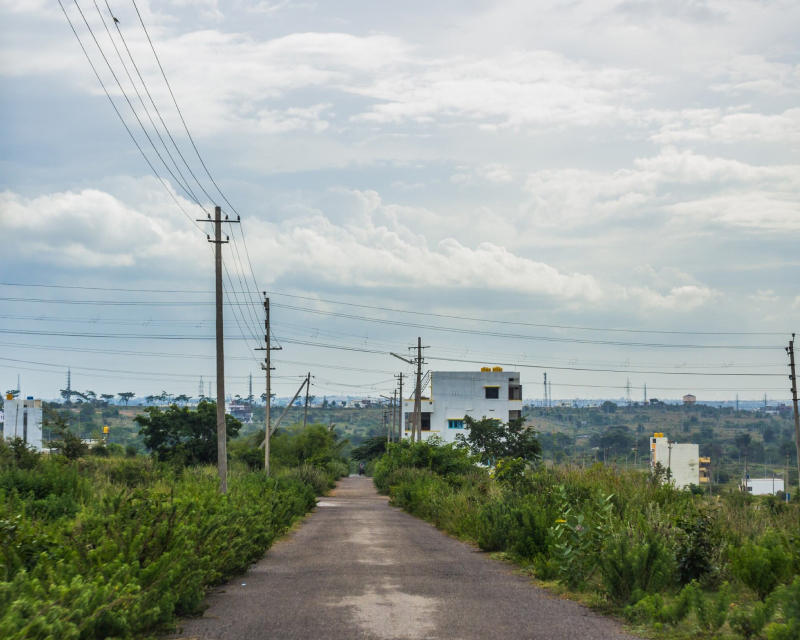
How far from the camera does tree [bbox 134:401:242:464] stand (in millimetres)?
58406

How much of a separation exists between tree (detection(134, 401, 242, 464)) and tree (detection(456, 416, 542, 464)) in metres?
19.5

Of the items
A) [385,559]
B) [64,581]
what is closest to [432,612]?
[64,581]

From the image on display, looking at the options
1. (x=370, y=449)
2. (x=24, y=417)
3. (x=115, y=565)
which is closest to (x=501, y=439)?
(x=370, y=449)

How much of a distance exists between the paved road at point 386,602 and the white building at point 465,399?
78549mm

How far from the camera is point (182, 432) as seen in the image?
58.9m

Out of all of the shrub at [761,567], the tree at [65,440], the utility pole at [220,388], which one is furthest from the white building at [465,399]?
the shrub at [761,567]

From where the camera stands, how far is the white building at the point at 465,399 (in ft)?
309

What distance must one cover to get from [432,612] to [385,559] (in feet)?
18.7

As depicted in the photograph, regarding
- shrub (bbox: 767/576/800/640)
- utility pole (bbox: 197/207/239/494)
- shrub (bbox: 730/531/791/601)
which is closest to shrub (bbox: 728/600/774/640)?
shrub (bbox: 767/576/800/640)

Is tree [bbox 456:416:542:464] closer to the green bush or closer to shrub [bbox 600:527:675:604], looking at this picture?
shrub [bbox 600:527:675:604]

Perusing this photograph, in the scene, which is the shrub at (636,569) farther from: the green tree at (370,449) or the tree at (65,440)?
the green tree at (370,449)

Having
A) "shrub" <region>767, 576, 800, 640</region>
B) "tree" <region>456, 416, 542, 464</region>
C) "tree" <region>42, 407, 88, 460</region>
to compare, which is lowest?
"tree" <region>456, 416, 542, 464</region>

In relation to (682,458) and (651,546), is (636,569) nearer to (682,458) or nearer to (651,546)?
(651,546)

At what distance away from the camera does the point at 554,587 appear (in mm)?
11430
